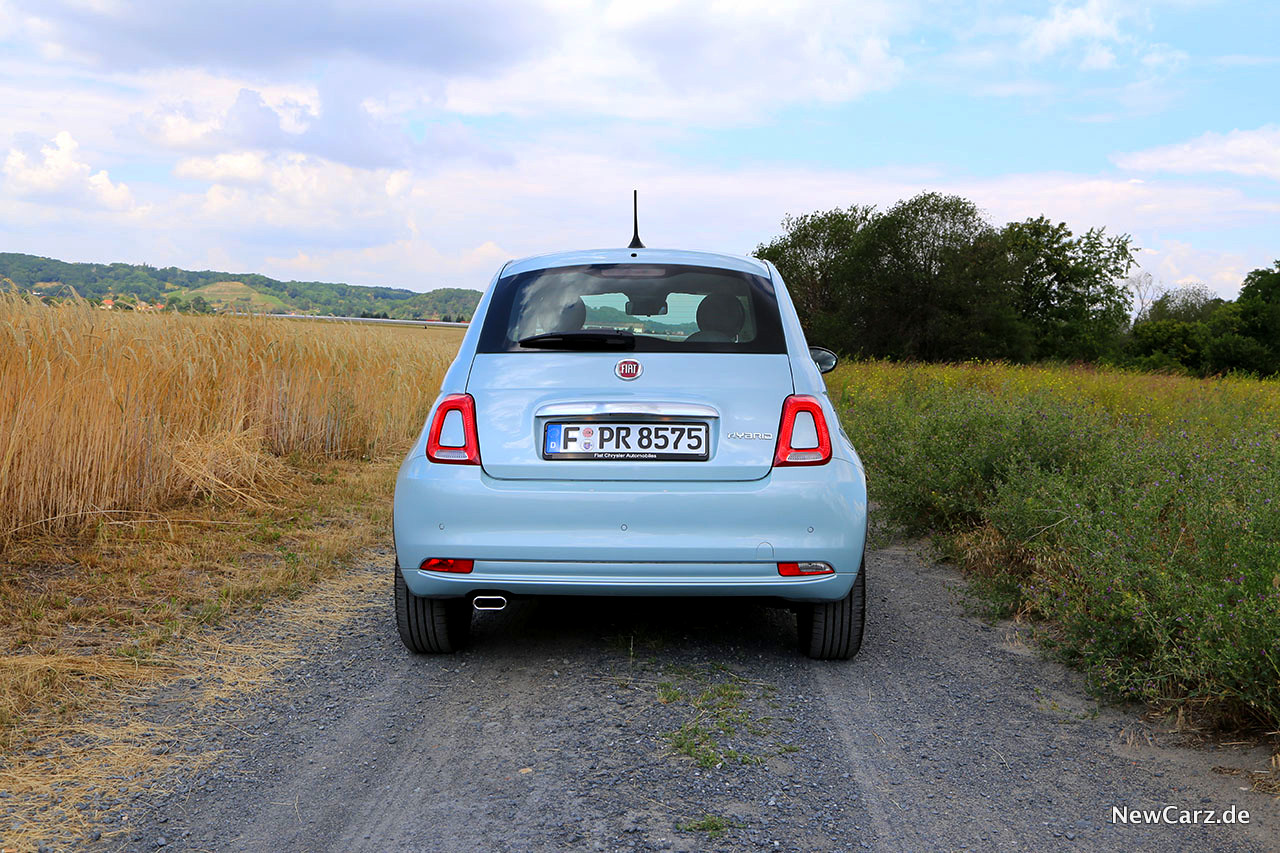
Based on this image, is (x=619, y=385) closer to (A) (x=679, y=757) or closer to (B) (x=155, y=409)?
(A) (x=679, y=757)

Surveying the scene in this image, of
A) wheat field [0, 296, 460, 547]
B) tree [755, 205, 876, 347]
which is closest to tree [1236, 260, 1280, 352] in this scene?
tree [755, 205, 876, 347]

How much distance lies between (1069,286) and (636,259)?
2301 inches

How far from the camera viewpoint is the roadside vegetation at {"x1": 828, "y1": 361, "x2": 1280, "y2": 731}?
3.37m

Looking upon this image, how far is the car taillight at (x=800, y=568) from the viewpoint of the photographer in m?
3.68

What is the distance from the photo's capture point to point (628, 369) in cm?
386

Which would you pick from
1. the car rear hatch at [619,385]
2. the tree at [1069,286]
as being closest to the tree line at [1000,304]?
the tree at [1069,286]

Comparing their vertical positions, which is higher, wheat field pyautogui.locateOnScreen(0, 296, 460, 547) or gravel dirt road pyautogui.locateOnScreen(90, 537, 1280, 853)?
wheat field pyautogui.locateOnScreen(0, 296, 460, 547)

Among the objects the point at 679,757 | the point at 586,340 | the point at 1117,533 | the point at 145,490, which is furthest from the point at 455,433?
the point at 145,490

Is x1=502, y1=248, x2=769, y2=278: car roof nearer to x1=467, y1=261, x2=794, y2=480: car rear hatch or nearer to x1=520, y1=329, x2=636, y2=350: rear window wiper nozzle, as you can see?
x1=467, y1=261, x2=794, y2=480: car rear hatch

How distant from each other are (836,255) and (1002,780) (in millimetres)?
60699

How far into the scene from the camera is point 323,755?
10.7ft

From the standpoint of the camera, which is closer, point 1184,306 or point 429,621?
point 429,621

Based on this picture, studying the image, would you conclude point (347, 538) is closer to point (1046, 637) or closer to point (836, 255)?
point (1046, 637)

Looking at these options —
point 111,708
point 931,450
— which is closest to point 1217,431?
point 931,450
